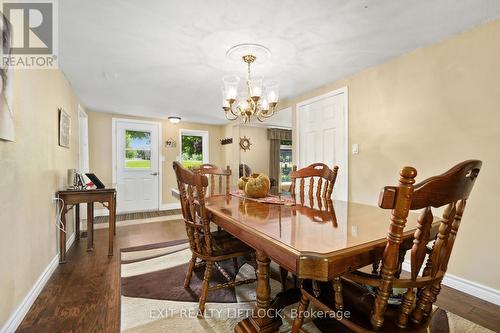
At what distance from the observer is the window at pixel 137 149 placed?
5152mm

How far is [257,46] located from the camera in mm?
2133

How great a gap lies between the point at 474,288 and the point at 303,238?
6.34ft

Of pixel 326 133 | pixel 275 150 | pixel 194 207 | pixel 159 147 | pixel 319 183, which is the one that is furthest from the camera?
pixel 275 150

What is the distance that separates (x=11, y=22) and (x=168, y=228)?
2.97 m

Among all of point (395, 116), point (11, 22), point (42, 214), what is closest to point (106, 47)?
point (11, 22)

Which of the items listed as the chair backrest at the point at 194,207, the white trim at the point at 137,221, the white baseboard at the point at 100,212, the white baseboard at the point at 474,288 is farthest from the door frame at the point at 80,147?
the white baseboard at the point at 474,288

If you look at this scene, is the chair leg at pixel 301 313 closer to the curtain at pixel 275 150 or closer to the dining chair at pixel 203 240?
the dining chair at pixel 203 240

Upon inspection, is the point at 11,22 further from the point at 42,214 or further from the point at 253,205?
the point at 253,205

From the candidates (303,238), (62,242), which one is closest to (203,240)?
(303,238)

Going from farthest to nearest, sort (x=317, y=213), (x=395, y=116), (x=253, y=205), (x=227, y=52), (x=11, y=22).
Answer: (x=395, y=116) → (x=227, y=52) → (x=253, y=205) → (x=11, y=22) → (x=317, y=213)

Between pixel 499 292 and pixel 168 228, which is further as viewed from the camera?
pixel 168 228

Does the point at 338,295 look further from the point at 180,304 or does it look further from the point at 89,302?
the point at 89,302

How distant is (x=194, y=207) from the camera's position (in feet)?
5.23

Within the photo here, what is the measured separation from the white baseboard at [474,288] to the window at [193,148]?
5.07 metres
